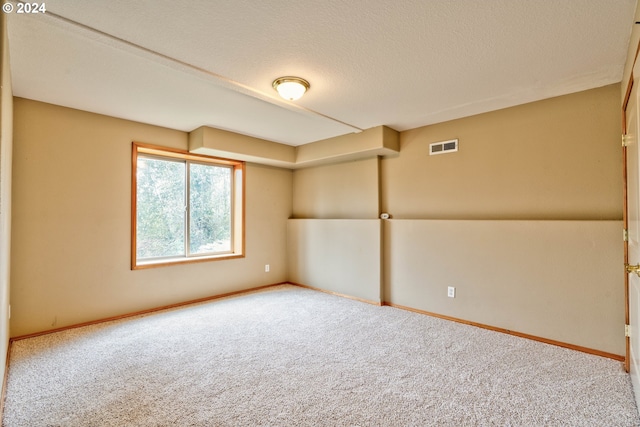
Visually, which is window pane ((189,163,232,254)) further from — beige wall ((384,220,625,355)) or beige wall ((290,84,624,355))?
beige wall ((384,220,625,355))

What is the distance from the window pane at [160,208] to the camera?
3.82m

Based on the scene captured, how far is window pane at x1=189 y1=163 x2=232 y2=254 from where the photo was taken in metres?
4.35

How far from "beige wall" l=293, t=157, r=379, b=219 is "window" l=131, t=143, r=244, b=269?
1119mm

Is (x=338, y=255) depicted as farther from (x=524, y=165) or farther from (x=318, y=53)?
(x=318, y=53)

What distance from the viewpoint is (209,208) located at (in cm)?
455

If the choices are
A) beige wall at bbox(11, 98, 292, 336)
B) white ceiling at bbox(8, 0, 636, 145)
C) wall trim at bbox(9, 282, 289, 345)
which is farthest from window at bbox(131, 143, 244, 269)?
white ceiling at bbox(8, 0, 636, 145)

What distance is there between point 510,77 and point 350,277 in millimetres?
3053

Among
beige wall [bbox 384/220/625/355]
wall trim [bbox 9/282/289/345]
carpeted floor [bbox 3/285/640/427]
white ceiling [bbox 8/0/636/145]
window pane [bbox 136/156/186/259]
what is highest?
white ceiling [bbox 8/0/636/145]

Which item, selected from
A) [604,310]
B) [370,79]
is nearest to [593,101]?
[604,310]

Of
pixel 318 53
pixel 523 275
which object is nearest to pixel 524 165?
pixel 523 275

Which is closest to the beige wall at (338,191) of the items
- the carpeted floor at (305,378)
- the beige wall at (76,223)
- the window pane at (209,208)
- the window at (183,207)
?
the window at (183,207)

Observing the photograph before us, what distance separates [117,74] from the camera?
7.97ft

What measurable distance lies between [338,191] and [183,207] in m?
2.33

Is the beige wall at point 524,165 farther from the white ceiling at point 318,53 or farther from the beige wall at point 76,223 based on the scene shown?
the beige wall at point 76,223
